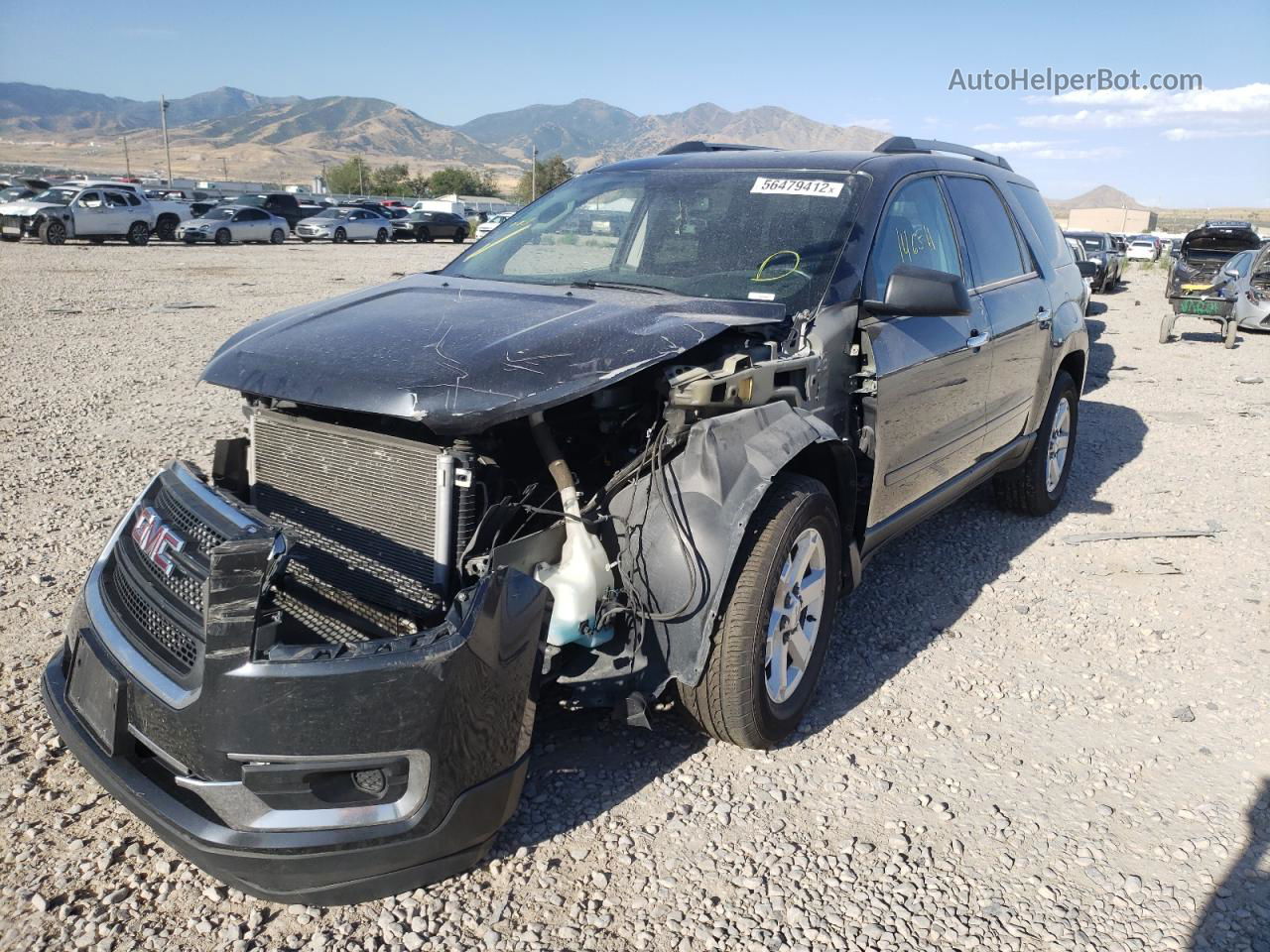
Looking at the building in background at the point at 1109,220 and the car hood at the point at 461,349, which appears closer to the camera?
the car hood at the point at 461,349

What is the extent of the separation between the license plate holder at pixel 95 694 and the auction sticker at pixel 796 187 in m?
2.88

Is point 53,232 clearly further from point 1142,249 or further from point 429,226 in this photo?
point 1142,249

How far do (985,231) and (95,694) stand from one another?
4277 millimetres

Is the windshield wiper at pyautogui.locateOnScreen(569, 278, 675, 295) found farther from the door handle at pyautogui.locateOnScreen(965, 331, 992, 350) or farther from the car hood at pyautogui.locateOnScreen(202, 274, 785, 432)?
the door handle at pyautogui.locateOnScreen(965, 331, 992, 350)

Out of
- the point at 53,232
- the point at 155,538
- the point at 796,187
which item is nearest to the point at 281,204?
the point at 53,232

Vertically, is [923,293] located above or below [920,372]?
above

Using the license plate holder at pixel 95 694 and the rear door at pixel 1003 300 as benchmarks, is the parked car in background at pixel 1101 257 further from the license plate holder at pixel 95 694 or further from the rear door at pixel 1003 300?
the license plate holder at pixel 95 694

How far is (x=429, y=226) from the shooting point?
1578 inches

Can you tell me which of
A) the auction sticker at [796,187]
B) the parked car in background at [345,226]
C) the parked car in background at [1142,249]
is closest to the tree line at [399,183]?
the parked car in background at [345,226]

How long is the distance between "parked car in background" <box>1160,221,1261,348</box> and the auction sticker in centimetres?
1246

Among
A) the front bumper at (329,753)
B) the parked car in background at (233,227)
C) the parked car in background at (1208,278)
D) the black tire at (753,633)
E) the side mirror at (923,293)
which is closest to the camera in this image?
the front bumper at (329,753)

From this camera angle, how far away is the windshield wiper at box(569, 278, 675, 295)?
3660mm

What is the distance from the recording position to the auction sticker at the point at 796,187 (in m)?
3.86

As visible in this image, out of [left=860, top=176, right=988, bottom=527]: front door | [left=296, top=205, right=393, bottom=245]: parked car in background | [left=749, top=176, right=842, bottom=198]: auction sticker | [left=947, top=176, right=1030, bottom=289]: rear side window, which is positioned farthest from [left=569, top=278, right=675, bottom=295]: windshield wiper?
[left=296, top=205, right=393, bottom=245]: parked car in background
